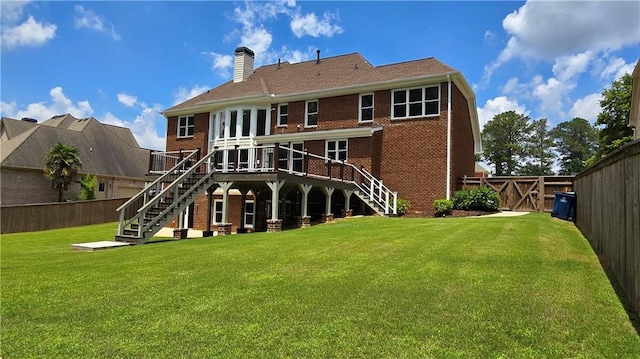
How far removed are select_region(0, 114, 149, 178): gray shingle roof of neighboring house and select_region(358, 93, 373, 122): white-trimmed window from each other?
26.2 meters

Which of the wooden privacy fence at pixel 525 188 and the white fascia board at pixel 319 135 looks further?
the white fascia board at pixel 319 135

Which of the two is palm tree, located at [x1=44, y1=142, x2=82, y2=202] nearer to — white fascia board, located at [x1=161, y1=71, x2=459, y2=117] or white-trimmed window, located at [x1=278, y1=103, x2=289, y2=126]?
white fascia board, located at [x1=161, y1=71, x2=459, y2=117]

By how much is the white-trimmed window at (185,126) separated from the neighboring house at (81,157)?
6250mm

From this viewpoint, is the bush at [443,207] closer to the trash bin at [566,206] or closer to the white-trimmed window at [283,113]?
the trash bin at [566,206]

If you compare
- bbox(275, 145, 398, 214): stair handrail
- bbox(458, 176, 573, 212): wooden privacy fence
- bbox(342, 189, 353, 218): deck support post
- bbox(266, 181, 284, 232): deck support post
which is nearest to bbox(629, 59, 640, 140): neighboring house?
bbox(458, 176, 573, 212): wooden privacy fence

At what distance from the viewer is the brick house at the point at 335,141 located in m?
17.3

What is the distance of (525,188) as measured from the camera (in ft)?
62.8

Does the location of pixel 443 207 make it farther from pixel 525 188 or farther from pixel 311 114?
pixel 311 114

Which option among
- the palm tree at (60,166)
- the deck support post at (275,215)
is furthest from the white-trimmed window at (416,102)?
the palm tree at (60,166)

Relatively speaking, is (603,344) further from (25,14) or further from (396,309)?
(25,14)

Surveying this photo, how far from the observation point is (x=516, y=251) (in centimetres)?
774

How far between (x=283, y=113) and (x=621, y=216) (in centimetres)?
2030

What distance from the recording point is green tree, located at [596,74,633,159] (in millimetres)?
32438

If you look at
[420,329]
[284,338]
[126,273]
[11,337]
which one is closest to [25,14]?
[126,273]
